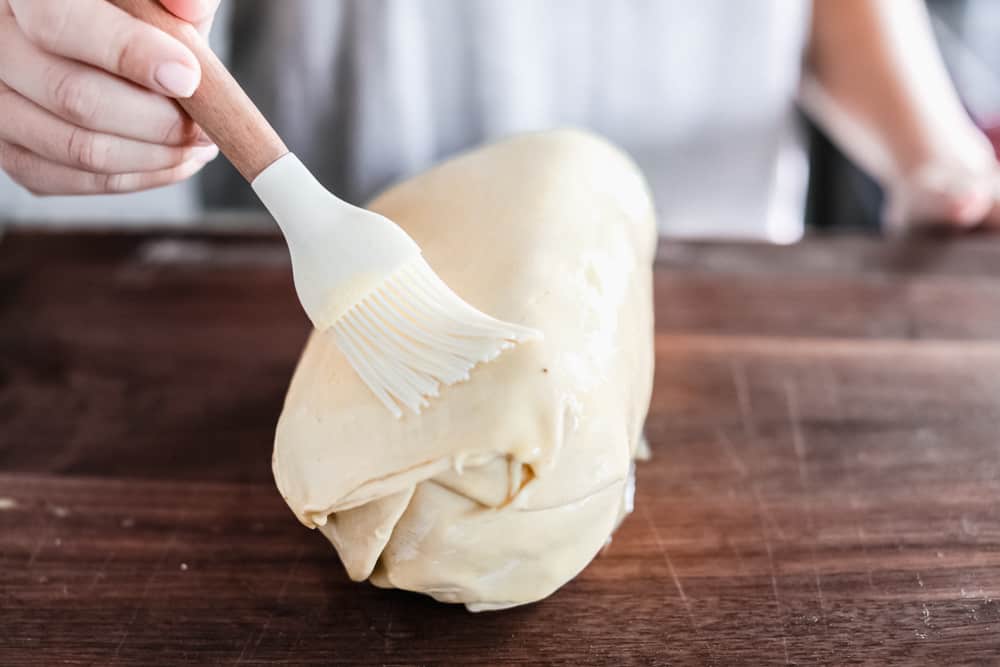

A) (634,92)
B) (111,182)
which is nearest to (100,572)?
(111,182)

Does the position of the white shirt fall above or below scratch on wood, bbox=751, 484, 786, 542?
above

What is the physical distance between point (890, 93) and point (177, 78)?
101 centimetres

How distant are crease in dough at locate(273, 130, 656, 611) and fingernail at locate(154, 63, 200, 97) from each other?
199 millimetres

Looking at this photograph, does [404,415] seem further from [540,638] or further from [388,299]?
[540,638]

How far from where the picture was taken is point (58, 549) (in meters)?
0.73

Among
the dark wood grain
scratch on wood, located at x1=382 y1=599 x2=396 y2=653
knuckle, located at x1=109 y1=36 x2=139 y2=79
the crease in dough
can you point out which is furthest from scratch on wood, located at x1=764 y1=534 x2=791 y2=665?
knuckle, located at x1=109 y1=36 x2=139 y2=79

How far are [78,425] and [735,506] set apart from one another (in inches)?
24.1

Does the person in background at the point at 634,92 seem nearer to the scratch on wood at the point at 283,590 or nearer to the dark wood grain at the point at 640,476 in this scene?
the dark wood grain at the point at 640,476

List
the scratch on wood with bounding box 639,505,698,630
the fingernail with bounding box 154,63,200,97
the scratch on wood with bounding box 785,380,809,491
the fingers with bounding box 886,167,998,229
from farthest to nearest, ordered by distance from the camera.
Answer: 1. the fingers with bounding box 886,167,998,229
2. the scratch on wood with bounding box 785,380,809,491
3. the scratch on wood with bounding box 639,505,698,630
4. the fingernail with bounding box 154,63,200,97

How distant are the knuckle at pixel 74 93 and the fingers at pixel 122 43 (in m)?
0.03

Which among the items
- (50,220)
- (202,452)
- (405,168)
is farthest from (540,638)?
(50,220)

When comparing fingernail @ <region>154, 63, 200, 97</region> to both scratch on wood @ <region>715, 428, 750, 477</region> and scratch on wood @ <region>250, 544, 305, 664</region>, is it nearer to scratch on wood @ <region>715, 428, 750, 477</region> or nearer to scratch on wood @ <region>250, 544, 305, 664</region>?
scratch on wood @ <region>250, 544, 305, 664</region>

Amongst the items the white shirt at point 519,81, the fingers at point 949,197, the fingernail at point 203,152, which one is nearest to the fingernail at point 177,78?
the fingernail at point 203,152

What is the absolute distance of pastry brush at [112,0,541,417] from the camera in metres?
0.57
